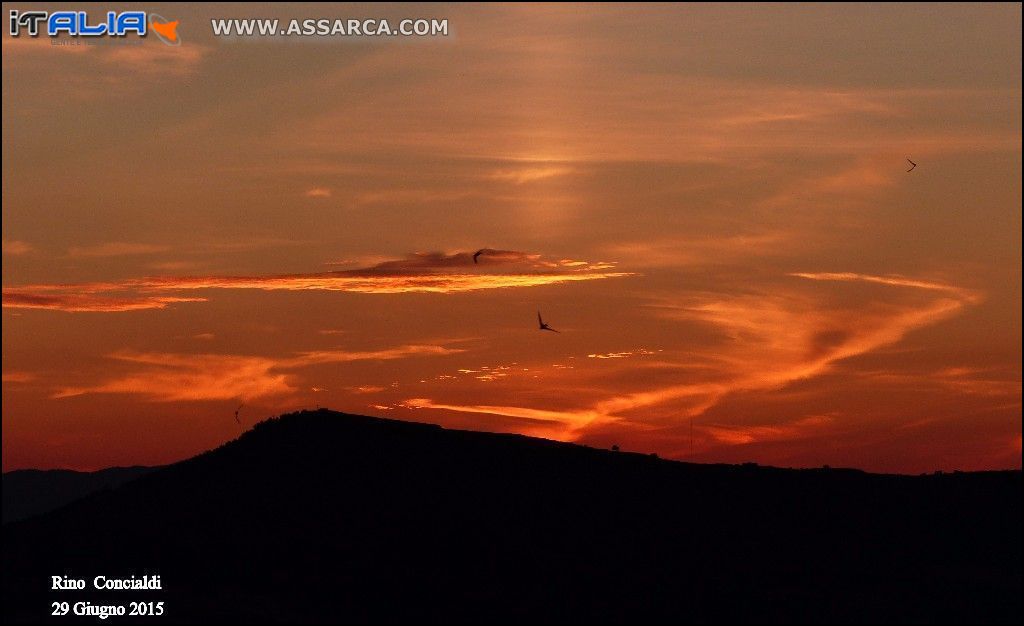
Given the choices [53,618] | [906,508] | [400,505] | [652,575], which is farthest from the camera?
[906,508]

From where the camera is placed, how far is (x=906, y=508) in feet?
246

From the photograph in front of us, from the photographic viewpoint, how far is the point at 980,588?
65.3 meters

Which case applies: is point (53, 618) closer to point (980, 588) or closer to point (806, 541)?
point (806, 541)

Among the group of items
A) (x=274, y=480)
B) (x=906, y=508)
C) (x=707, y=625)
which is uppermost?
(x=274, y=480)

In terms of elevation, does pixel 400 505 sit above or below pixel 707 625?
above

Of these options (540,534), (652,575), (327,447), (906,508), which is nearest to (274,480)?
(327,447)

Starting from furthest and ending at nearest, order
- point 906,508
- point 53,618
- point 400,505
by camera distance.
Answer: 1. point 906,508
2. point 400,505
3. point 53,618

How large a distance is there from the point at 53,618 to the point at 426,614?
50.0 feet

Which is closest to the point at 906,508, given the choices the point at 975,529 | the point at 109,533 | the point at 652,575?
the point at 975,529

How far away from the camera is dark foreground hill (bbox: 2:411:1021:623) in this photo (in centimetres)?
6116

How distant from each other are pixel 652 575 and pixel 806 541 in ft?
32.0

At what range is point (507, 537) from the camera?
222 feet

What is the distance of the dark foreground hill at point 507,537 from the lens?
2408 inches

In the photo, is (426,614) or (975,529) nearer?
(426,614)
